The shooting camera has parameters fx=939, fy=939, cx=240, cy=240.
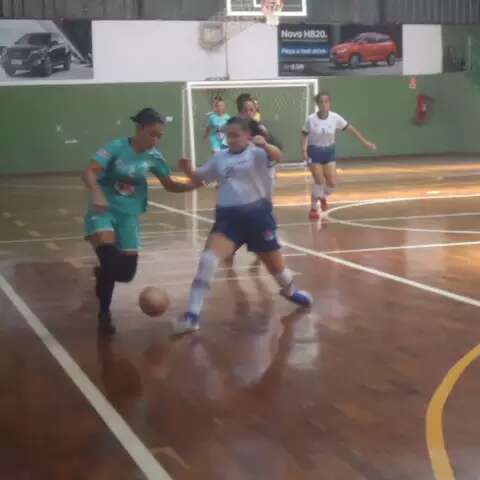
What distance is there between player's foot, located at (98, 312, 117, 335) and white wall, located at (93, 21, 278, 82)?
21.7 meters

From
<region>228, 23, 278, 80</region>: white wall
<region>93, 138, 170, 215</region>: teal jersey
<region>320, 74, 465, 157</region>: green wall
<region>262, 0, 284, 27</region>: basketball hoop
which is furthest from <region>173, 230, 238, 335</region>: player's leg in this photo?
<region>320, 74, 465, 157</region>: green wall

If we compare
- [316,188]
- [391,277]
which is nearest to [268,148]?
[391,277]

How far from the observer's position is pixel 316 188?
1477cm

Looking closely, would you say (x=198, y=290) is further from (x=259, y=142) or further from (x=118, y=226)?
(x=259, y=142)

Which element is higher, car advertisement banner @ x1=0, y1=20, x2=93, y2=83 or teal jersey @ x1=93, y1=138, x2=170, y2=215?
car advertisement banner @ x1=0, y1=20, x2=93, y2=83

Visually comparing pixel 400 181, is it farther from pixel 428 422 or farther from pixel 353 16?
pixel 428 422

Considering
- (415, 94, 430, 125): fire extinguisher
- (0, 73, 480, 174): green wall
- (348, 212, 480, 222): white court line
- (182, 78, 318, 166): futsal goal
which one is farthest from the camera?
(415, 94, 430, 125): fire extinguisher

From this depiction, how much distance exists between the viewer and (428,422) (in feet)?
16.8

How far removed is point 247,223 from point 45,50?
2186cm

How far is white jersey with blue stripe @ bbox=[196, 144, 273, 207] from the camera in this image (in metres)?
7.59

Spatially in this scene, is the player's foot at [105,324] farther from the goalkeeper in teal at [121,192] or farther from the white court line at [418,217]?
the white court line at [418,217]

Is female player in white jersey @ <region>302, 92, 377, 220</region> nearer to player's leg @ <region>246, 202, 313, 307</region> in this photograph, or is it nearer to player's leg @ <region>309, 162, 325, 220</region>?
player's leg @ <region>309, 162, 325, 220</region>

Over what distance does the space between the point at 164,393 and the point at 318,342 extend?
1622 mm

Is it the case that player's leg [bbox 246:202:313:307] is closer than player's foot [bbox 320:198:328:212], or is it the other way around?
player's leg [bbox 246:202:313:307]
